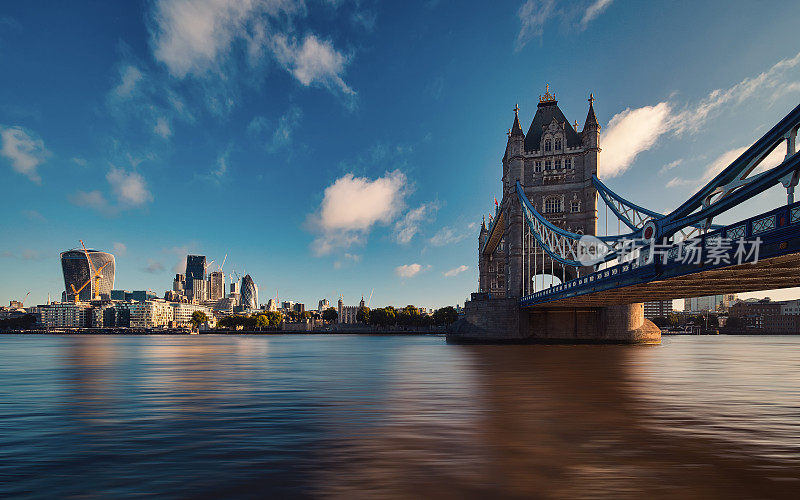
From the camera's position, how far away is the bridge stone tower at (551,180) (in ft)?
187

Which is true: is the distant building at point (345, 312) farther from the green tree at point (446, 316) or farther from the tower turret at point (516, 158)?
the tower turret at point (516, 158)

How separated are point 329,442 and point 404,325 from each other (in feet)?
425

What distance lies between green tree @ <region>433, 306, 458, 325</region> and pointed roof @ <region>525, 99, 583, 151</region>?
74716mm

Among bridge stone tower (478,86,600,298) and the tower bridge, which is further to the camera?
bridge stone tower (478,86,600,298)

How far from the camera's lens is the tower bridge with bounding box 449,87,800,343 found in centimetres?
1820

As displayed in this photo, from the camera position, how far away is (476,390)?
16875 millimetres

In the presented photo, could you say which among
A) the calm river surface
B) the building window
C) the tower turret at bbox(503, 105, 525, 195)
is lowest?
the calm river surface

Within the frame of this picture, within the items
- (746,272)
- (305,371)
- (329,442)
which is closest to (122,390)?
(305,371)

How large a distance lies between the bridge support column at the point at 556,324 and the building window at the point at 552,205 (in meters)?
16.6

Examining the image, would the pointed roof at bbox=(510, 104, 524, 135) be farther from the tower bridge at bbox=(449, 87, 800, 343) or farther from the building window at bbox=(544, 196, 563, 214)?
the building window at bbox=(544, 196, 563, 214)

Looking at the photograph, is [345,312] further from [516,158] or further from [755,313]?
[755,313]

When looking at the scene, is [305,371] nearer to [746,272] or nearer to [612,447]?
[612,447]

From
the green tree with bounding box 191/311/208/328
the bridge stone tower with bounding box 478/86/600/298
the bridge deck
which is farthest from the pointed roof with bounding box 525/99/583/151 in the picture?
the green tree with bounding box 191/311/208/328

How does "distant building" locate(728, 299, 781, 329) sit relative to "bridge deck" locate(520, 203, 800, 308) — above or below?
below
